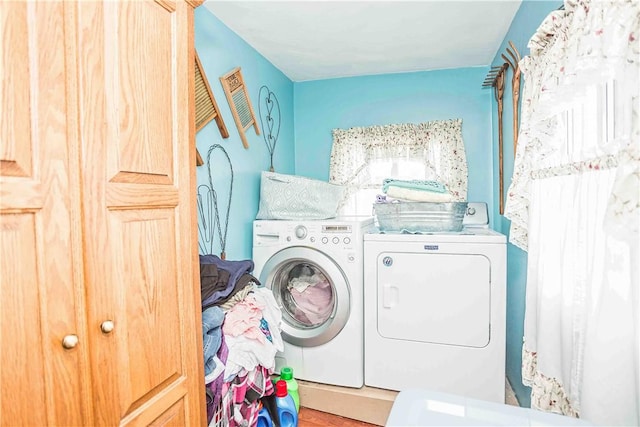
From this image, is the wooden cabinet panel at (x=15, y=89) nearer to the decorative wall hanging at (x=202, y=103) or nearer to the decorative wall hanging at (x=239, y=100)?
the decorative wall hanging at (x=202, y=103)

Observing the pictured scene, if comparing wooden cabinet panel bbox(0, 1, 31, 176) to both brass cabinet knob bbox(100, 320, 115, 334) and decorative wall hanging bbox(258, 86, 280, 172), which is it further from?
decorative wall hanging bbox(258, 86, 280, 172)

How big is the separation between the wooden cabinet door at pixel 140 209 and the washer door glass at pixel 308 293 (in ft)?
3.69

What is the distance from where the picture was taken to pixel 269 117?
2.94 metres

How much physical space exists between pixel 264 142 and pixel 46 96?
85.3 inches

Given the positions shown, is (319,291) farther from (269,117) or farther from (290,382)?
(269,117)

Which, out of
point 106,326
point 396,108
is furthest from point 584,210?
point 396,108

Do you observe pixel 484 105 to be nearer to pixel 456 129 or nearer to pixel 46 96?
pixel 456 129

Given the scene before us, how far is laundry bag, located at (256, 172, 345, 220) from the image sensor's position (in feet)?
7.86

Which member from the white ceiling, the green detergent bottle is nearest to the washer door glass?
the green detergent bottle

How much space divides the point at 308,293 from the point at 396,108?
5.94 ft

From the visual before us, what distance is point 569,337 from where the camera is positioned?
1227 millimetres

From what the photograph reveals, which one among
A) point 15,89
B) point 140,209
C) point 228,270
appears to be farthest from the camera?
point 228,270

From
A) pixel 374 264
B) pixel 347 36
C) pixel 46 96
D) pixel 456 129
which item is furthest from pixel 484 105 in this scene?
pixel 46 96

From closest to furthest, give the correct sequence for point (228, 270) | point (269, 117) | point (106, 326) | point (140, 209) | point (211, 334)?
1. point (106, 326)
2. point (140, 209)
3. point (211, 334)
4. point (228, 270)
5. point (269, 117)
